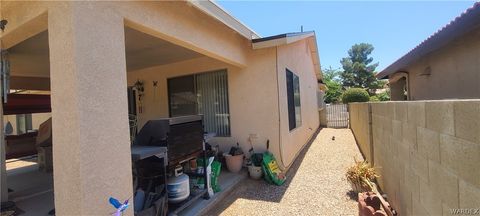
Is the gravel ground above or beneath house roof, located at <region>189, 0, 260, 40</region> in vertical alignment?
beneath

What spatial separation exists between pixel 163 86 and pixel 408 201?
19.7 feet

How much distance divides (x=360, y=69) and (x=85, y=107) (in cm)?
4213

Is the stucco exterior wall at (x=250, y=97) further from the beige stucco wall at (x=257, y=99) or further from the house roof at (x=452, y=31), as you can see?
the house roof at (x=452, y=31)

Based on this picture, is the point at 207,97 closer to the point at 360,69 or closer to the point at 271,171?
the point at 271,171

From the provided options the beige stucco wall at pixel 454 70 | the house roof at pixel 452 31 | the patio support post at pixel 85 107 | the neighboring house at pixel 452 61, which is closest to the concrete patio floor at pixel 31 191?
the patio support post at pixel 85 107

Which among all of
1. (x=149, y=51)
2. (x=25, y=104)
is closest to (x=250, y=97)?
(x=149, y=51)

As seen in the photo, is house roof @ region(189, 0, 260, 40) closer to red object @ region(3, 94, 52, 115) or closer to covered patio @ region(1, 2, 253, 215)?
covered patio @ region(1, 2, 253, 215)

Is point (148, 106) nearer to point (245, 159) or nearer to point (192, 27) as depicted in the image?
point (245, 159)

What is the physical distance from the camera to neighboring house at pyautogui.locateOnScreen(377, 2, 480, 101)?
385cm

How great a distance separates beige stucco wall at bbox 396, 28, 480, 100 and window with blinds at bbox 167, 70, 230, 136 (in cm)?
500

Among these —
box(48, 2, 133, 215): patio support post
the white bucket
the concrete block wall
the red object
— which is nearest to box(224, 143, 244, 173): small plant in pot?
the white bucket

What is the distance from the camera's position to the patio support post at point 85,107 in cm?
201

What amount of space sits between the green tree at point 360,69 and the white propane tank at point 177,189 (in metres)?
39.2

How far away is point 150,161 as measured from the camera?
133 inches
